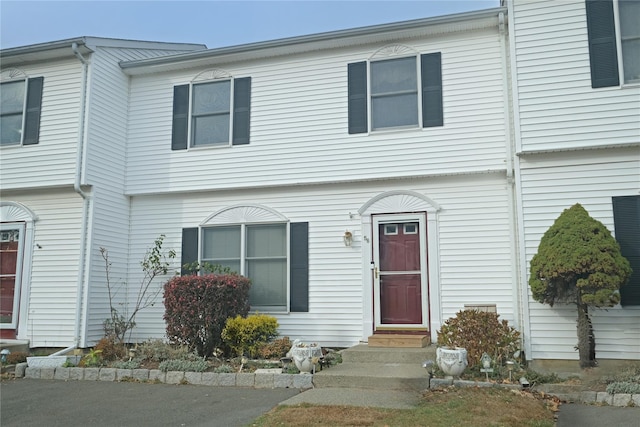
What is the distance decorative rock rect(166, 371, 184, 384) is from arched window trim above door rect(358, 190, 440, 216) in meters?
4.11

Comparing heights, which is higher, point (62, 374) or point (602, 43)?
point (602, 43)

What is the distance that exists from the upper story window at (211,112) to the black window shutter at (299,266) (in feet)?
7.16

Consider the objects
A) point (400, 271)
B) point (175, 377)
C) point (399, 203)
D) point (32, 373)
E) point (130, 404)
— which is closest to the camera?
point (130, 404)

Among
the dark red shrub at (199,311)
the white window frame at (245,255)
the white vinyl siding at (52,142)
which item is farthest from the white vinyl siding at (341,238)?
the white vinyl siding at (52,142)

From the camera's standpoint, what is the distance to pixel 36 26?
11.8 meters

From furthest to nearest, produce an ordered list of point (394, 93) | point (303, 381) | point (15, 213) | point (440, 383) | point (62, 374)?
point (15, 213)
point (394, 93)
point (62, 374)
point (303, 381)
point (440, 383)

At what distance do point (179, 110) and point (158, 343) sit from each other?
475 cm

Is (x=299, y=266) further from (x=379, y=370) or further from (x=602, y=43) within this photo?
(x=602, y=43)

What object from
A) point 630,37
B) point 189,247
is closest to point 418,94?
point 630,37

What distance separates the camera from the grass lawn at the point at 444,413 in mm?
5902

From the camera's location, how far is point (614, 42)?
8648 mm

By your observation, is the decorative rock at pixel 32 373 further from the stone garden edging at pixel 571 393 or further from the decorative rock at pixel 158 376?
the stone garden edging at pixel 571 393

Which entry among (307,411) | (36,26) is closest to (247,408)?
(307,411)

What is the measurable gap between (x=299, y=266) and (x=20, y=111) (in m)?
6.58
